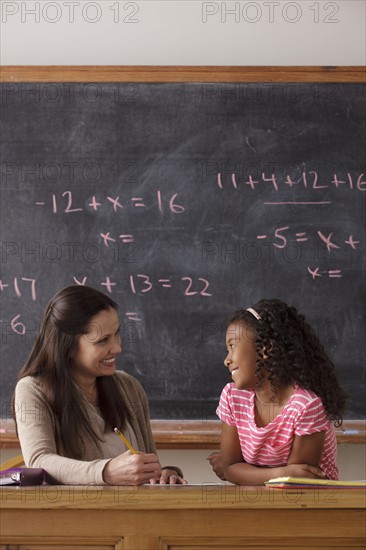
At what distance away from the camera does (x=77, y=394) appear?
212cm

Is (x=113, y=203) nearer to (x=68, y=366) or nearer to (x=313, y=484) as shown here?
(x=68, y=366)

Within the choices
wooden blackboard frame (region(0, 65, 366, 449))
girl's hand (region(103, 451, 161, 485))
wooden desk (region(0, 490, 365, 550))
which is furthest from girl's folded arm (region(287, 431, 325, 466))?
wooden blackboard frame (region(0, 65, 366, 449))

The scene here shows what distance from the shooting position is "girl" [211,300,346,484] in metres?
1.99

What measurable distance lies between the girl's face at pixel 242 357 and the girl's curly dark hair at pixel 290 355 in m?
0.01

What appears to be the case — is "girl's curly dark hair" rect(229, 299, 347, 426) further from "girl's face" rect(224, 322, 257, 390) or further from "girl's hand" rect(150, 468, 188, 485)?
"girl's hand" rect(150, 468, 188, 485)

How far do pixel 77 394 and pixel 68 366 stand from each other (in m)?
0.08

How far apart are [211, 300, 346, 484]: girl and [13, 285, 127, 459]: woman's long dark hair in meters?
0.34

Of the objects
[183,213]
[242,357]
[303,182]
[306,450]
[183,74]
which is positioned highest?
[183,74]

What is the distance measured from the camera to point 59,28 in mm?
3043

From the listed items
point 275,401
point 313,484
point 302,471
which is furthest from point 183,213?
point 313,484

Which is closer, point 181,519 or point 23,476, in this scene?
point 181,519

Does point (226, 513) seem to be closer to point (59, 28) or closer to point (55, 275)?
point (55, 275)

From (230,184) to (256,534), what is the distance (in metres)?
1.71

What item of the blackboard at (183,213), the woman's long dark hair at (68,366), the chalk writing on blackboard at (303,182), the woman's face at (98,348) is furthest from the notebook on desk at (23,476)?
the chalk writing on blackboard at (303,182)
